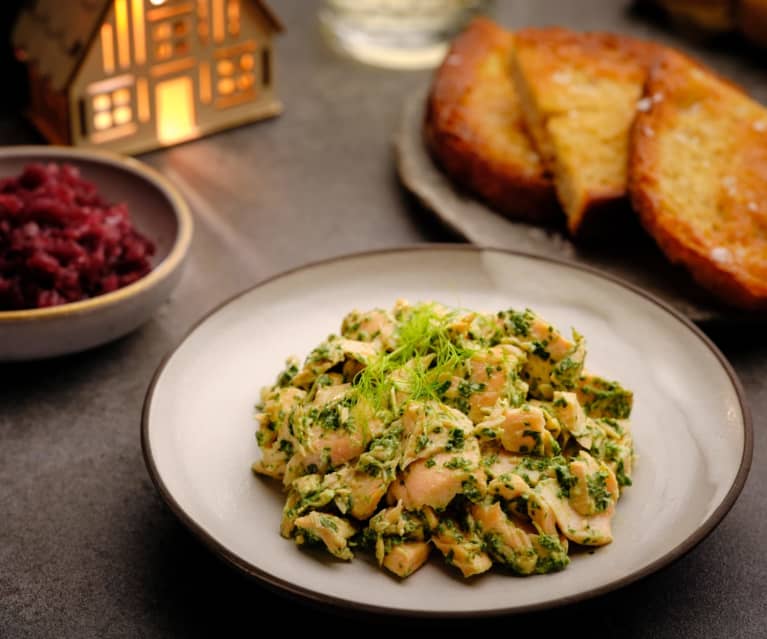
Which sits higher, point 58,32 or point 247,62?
point 58,32

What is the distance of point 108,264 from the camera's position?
252cm

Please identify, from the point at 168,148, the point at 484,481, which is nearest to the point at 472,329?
the point at 484,481

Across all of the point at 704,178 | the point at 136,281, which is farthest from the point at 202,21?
the point at 704,178

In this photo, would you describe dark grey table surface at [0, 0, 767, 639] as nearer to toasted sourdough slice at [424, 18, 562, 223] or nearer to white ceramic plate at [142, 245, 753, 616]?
white ceramic plate at [142, 245, 753, 616]

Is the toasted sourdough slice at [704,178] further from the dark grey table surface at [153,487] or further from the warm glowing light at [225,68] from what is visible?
the warm glowing light at [225,68]

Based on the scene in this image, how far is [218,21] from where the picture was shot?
10.7 feet

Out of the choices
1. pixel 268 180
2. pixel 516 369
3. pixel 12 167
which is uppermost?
pixel 516 369

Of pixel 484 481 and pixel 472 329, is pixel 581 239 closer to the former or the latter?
pixel 472 329

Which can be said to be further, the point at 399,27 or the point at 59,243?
the point at 399,27

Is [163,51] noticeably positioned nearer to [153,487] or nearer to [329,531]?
[153,487]

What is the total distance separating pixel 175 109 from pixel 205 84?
130 millimetres

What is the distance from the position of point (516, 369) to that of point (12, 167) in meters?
1.64

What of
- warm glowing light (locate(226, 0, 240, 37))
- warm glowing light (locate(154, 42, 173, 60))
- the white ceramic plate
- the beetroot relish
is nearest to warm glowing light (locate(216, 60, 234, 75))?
warm glowing light (locate(226, 0, 240, 37))

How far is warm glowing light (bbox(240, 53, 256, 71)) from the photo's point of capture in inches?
134
